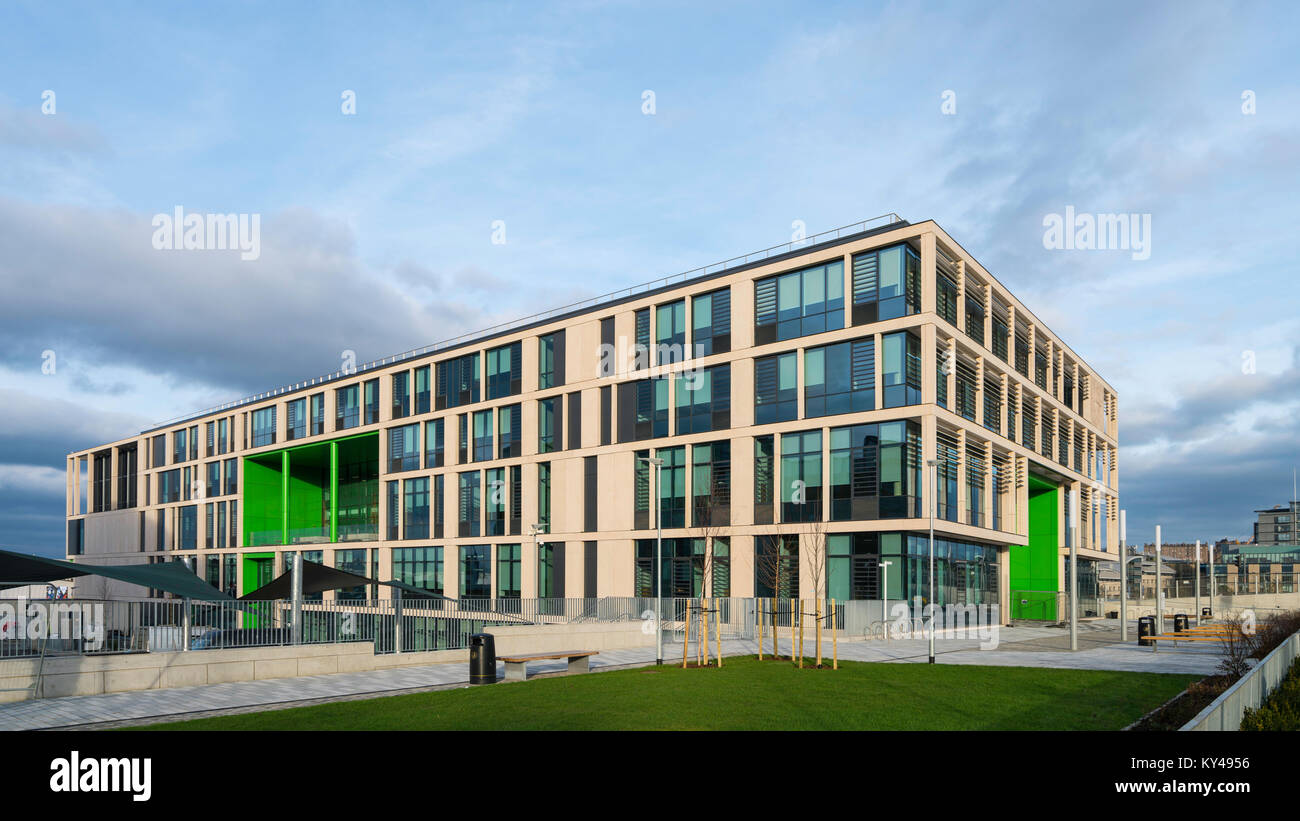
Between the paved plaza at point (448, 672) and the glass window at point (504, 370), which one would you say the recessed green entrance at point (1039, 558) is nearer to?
the paved plaza at point (448, 672)

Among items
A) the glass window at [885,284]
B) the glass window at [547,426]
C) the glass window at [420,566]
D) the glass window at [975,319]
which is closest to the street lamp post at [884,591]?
the glass window at [885,284]

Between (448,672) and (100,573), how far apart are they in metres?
7.90

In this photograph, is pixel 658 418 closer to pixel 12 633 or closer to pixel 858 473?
pixel 858 473

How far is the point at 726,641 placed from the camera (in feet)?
118

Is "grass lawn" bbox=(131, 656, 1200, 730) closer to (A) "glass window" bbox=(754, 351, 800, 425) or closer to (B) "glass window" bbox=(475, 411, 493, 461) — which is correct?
(A) "glass window" bbox=(754, 351, 800, 425)

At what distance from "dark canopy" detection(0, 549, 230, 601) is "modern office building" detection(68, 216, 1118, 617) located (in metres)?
16.7

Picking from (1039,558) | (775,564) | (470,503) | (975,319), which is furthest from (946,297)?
(470,503)

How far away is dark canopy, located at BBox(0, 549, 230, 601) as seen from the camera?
19906 millimetres

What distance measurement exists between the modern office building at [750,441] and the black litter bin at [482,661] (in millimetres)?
13797

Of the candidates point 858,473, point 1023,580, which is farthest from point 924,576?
point 1023,580

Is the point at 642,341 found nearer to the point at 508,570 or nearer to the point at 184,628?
the point at 508,570

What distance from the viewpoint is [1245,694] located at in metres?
11.5

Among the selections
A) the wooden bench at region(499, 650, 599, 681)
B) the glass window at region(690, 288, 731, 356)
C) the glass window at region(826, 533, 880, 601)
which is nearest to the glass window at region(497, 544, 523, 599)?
the glass window at region(690, 288, 731, 356)
